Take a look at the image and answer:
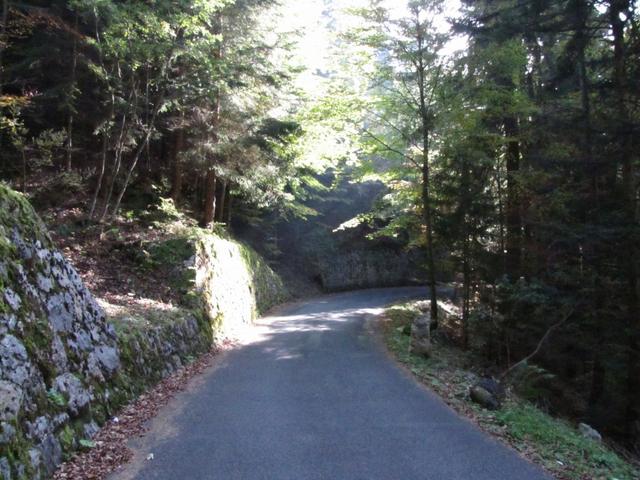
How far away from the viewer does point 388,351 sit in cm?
1173

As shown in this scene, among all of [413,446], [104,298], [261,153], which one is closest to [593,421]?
[413,446]

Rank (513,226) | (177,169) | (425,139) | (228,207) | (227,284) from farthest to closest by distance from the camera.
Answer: (228,207) → (177,169) → (227,284) → (425,139) → (513,226)

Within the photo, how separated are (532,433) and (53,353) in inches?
254

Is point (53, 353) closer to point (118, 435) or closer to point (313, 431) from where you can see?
point (118, 435)

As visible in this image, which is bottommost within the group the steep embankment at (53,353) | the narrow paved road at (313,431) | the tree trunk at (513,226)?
the narrow paved road at (313,431)

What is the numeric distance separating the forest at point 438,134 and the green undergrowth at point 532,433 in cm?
227

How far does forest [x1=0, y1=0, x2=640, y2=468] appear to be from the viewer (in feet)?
34.2

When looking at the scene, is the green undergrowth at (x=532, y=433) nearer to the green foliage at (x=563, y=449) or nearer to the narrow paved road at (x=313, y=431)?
the green foliage at (x=563, y=449)

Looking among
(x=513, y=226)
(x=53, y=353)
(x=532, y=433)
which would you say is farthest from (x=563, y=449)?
(x=513, y=226)

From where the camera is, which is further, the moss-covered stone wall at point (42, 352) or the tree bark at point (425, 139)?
the tree bark at point (425, 139)

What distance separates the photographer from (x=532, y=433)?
21.7 ft

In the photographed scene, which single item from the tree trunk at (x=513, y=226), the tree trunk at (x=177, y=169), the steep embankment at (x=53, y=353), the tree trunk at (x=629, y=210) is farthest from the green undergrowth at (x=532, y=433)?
the tree trunk at (x=177, y=169)

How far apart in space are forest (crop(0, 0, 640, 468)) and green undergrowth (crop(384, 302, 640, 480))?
2271 millimetres

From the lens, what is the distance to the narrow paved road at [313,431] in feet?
17.5
